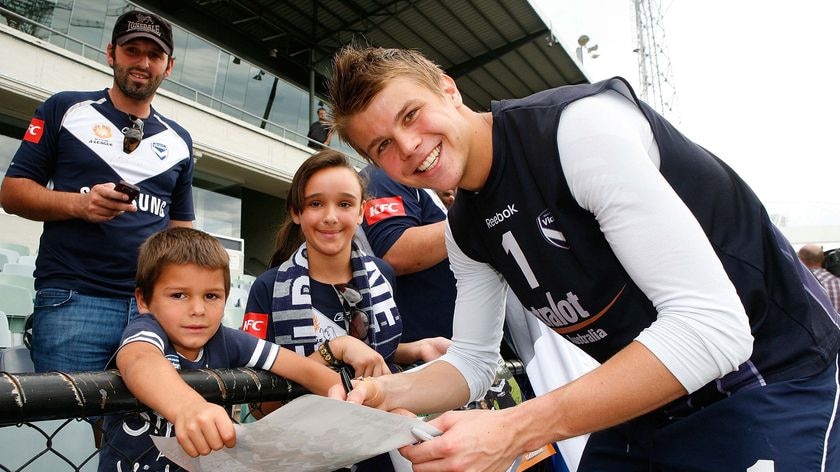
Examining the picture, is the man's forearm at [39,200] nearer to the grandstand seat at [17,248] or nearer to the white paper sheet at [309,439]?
the white paper sheet at [309,439]

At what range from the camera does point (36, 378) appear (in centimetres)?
87

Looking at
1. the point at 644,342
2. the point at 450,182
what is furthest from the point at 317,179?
the point at 644,342

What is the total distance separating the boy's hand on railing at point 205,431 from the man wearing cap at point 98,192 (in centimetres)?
112

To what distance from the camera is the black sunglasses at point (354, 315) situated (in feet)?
5.77

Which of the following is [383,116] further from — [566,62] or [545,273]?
[566,62]

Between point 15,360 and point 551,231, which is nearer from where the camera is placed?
point 551,231

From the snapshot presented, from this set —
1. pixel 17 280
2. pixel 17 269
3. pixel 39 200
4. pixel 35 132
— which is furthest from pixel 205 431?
pixel 17 269

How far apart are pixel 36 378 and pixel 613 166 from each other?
0.96m

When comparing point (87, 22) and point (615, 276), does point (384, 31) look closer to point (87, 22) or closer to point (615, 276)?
point (87, 22)

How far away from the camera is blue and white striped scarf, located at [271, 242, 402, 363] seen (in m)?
1.70

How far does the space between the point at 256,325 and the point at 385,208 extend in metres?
0.63

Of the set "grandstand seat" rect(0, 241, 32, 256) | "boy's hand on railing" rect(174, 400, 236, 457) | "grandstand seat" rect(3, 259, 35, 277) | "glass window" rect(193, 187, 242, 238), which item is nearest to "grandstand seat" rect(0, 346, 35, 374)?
"boy's hand on railing" rect(174, 400, 236, 457)

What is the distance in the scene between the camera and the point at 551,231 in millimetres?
1144

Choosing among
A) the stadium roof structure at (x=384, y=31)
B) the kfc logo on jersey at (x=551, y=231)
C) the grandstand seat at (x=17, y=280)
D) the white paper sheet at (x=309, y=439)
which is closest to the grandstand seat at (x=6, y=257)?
the grandstand seat at (x=17, y=280)
